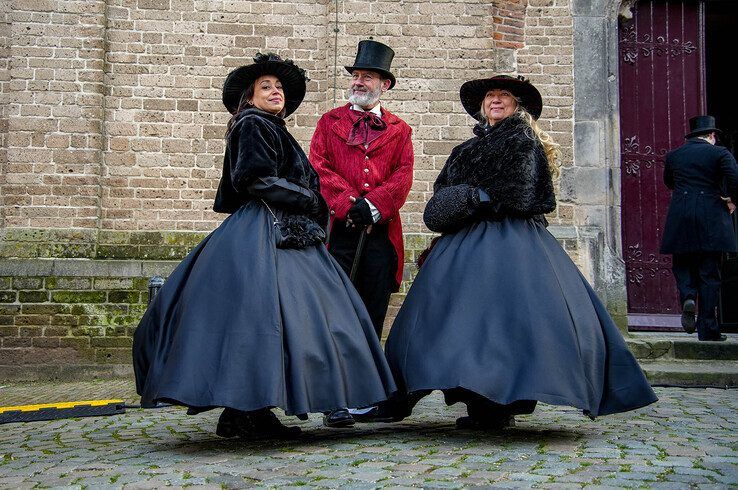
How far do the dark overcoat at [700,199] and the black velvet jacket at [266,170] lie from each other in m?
4.24

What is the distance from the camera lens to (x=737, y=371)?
701 centimetres

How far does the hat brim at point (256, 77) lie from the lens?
465cm

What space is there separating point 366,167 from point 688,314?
3.68 meters

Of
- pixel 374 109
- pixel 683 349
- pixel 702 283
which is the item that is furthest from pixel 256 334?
pixel 702 283

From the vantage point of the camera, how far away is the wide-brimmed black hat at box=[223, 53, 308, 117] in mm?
4641

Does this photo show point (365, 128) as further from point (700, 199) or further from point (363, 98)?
point (700, 199)

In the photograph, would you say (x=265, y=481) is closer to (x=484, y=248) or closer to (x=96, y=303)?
(x=484, y=248)

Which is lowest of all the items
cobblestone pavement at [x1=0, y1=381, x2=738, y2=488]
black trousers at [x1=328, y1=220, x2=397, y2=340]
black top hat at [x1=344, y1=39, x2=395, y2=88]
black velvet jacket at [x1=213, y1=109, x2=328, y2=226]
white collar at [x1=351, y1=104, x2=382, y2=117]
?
cobblestone pavement at [x1=0, y1=381, x2=738, y2=488]

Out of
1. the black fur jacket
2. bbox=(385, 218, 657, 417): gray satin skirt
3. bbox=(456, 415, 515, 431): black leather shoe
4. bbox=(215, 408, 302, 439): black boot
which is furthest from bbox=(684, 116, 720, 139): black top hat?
bbox=(215, 408, 302, 439): black boot

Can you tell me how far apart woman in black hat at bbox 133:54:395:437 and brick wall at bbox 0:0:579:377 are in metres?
3.45

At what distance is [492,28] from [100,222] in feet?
12.1

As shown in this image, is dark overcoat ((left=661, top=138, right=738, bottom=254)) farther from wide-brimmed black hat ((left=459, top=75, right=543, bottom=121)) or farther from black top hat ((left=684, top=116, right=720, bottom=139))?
wide-brimmed black hat ((left=459, top=75, right=543, bottom=121))

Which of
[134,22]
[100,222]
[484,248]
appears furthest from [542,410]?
[134,22]

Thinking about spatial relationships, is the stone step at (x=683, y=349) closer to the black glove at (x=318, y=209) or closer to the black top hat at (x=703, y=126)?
the black top hat at (x=703, y=126)
